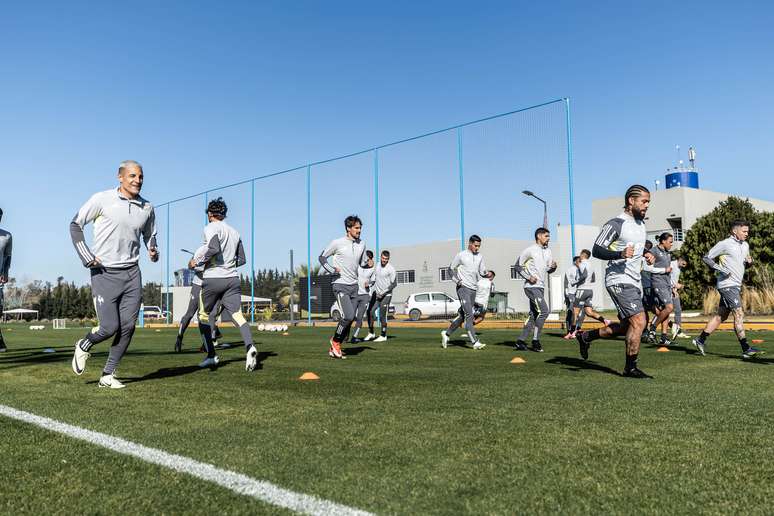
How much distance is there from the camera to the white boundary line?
2430 mm

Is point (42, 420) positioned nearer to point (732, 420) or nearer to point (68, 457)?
point (68, 457)

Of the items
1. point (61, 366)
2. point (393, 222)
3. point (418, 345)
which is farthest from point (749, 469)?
point (393, 222)

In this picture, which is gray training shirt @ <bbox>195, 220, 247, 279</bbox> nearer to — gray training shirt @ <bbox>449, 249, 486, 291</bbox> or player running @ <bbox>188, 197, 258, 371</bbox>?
player running @ <bbox>188, 197, 258, 371</bbox>

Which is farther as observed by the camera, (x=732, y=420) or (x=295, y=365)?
(x=295, y=365)

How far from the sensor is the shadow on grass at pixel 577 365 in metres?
7.24

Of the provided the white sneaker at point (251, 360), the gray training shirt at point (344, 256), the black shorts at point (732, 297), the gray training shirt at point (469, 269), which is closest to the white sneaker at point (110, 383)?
the white sneaker at point (251, 360)

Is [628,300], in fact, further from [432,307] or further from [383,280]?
[432,307]

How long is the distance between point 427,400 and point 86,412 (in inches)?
99.2

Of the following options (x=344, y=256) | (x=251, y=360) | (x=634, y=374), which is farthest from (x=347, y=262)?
(x=634, y=374)

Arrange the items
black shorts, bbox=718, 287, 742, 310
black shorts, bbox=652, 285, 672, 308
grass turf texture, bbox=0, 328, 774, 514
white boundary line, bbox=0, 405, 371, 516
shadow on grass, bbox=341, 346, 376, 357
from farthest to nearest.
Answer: black shorts, bbox=652, 285, 672, 308 < shadow on grass, bbox=341, 346, 376, 357 < black shorts, bbox=718, 287, 742, 310 < grass turf texture, bbox=0, 328, 774, 514 < white boundary line, bbox=0, 405, 371, 516

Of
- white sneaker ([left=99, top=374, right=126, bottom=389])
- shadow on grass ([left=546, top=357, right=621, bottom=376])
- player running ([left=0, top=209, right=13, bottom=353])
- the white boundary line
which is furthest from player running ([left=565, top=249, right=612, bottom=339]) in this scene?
the white boundary line

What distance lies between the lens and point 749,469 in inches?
117

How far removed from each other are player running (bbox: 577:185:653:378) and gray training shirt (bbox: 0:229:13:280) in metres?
8.68

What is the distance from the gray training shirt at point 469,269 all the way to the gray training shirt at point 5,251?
23.7 feet
